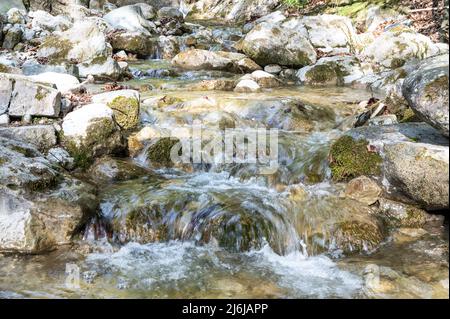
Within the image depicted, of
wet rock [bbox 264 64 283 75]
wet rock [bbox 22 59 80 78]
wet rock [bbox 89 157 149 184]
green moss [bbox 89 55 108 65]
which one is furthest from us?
wet rock [bbox 264 64 283 75]

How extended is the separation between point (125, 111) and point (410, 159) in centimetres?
539

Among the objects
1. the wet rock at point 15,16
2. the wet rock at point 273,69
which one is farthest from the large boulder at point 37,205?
the wet rock at point 15,16

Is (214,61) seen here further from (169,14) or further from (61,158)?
(169,14)

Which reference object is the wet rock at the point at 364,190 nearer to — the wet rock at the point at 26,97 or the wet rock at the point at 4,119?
the wet rock at the point at 26,97

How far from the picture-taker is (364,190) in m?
6.23

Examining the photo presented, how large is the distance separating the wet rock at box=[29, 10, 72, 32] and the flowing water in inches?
494

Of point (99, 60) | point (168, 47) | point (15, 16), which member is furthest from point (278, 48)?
point (15, 16)

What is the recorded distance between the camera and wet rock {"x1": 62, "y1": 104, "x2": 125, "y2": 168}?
7.35 m

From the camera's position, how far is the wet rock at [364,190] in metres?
6.17

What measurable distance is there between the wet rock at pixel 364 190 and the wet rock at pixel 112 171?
329cm

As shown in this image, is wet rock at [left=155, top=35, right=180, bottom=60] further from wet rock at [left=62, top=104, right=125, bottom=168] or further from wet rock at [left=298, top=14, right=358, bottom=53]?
wet rock at [left=62, top=104, right=125, bottom=168]

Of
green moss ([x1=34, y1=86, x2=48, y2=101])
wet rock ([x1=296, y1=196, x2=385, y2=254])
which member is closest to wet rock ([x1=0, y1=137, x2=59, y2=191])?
green moss ([x1=34, y1=86, x2=48, y2=101])

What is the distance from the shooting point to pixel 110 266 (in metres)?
5.09
